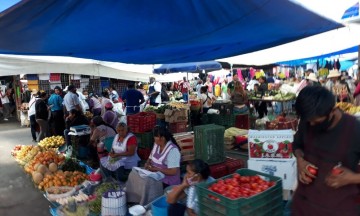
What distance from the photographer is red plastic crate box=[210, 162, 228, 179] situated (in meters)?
4.97

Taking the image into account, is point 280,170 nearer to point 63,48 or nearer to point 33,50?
point 63,48

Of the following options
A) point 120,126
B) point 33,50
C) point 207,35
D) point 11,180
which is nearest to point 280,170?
point 207,35

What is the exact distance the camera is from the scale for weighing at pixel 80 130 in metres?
7.60

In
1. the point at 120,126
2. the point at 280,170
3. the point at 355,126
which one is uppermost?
the point at 355,126

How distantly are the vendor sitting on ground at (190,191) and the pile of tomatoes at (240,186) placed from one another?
15.2 inches

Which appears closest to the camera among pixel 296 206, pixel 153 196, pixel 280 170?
pixel 296 206

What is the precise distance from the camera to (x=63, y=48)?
14.2 ft

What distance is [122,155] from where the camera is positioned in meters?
5.62

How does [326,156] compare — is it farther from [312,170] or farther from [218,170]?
[218,170]

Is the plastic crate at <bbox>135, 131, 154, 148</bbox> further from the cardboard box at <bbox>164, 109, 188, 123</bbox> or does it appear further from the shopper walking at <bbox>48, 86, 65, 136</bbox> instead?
the shopper walking at <bbox>48, 86, 65, 136</bbox>

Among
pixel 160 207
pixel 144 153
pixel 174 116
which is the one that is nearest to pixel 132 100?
pixel 174 116

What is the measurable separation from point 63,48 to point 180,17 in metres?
1.81

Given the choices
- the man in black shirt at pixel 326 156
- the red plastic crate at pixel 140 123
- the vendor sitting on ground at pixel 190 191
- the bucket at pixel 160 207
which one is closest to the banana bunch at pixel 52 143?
the red plastic crate at pixel 140 123

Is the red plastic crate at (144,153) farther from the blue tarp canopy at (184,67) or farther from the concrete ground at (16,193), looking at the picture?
the blue tarp canopy at (184,67)
